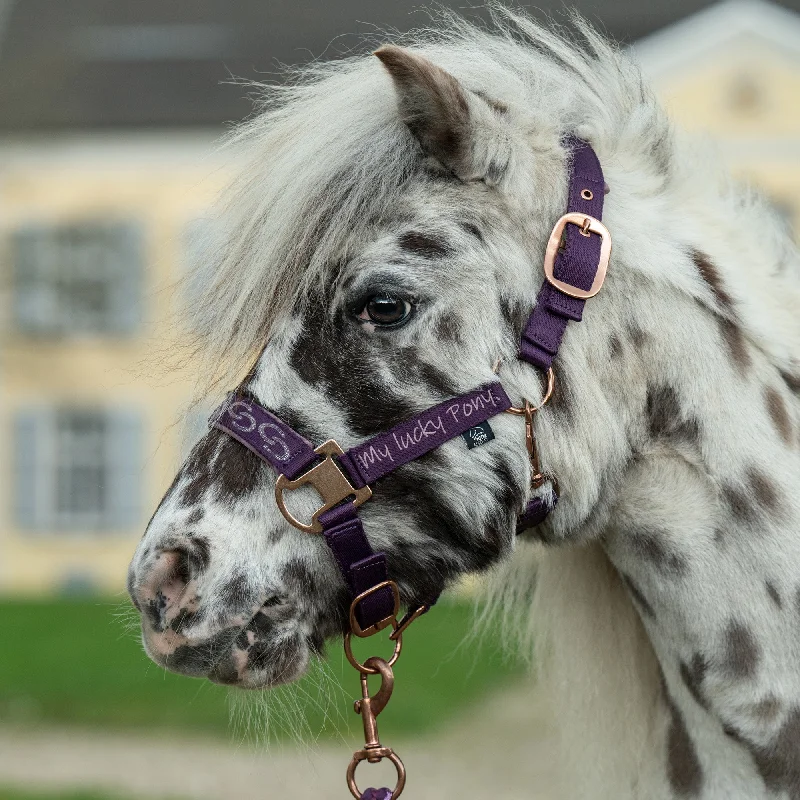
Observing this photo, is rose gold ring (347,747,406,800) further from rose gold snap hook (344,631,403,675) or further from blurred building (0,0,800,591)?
blurred building (0,0,800,591)

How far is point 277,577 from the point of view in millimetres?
1971

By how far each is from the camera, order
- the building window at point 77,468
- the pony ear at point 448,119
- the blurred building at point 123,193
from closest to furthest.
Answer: the pony ear at point 448,119 < the blurred building at point 123,193 < the building window at point 77,468

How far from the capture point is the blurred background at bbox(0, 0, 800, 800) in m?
8.57

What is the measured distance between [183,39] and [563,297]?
20869 millimetres

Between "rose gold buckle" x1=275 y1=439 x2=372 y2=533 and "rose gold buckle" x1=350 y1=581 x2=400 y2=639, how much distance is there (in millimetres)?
154

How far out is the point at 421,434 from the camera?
6.52 feet

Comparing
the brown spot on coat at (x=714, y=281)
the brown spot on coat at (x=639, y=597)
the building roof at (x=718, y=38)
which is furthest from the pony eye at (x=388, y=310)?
the building roof at (x=718, y=38)

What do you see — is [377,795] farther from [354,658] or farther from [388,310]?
[388,310]

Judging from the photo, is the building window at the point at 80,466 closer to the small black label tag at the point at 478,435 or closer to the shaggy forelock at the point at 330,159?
the shaggy forelock at the point at 330,159

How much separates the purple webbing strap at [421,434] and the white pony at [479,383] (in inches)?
0.9

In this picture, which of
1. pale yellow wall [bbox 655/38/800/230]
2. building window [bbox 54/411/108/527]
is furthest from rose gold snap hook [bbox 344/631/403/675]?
building window [bbox 54/411/108/527]

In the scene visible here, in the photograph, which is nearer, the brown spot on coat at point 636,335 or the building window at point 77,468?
the brown spot on coat at point 636,335

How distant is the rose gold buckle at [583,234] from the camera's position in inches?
79.3

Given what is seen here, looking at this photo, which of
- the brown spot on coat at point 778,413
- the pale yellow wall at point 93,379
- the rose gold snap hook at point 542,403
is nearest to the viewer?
the rose gold snap hook at point 542,403
